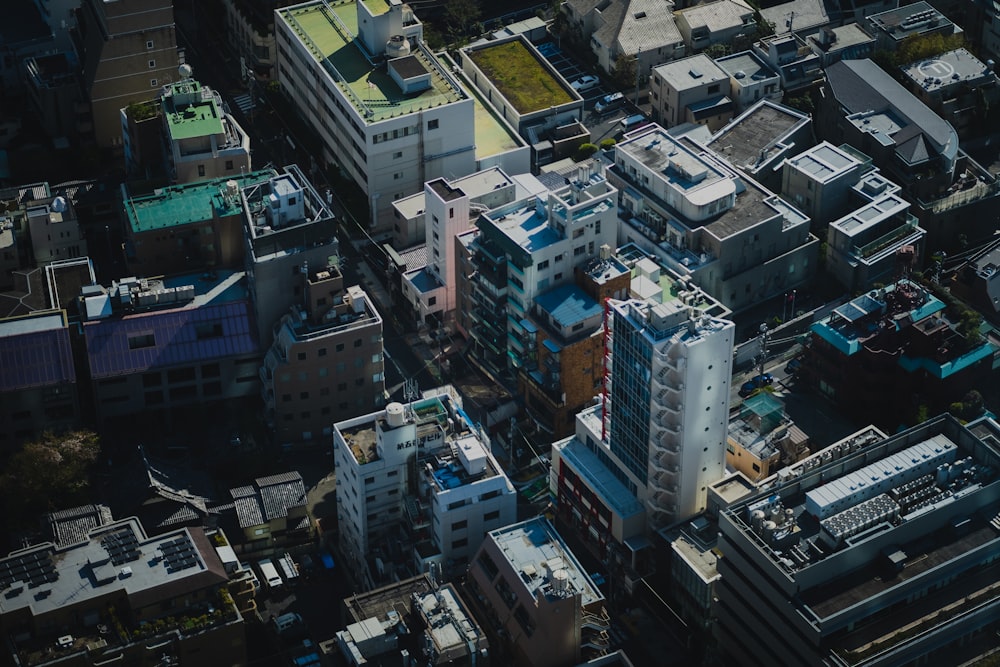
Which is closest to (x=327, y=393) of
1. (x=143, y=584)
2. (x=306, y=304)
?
(x=306, y=304)

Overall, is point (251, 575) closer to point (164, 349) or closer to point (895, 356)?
point (164, 349)

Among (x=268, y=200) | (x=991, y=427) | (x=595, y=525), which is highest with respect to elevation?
(x=268, y=200)

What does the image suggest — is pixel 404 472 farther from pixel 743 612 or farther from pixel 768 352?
pixel 768 352

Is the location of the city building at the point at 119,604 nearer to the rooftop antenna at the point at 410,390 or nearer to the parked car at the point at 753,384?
the rooftop antenna at the point at 410,390

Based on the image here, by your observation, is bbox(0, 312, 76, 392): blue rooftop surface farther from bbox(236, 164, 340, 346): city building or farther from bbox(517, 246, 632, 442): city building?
bbox(517, 246, 632, 442): city building

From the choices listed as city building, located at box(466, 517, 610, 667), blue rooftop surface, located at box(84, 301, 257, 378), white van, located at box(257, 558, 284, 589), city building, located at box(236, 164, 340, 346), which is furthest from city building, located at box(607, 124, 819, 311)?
white van, located at box(257, 558, 284, 589)

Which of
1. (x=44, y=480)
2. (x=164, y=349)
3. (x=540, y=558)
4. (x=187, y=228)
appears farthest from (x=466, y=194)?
(x=44, y=480)

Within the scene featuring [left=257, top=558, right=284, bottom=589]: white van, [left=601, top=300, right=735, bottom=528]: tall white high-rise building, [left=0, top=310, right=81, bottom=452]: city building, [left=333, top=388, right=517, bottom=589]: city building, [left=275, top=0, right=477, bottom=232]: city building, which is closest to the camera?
[left=601, top=300, right=735, bottom=528]: tall white high-rise building
